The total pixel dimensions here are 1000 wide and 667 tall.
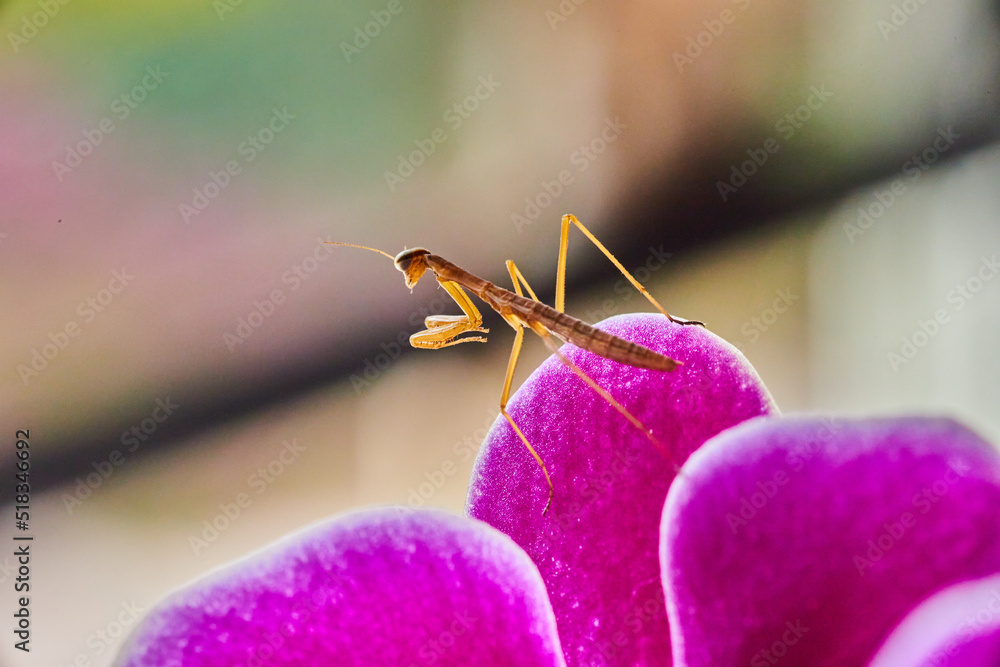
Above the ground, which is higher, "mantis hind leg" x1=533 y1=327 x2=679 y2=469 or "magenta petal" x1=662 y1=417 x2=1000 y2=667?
"mantis hind leg" x1=533 y1=327 x2=679 y2=469

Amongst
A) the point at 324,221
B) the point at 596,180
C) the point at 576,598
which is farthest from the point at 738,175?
the point at 576,598

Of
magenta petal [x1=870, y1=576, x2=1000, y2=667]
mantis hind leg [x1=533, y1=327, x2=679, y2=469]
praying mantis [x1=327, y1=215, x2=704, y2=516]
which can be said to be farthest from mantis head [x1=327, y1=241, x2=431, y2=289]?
magenta petal [x1=870, y1=576, x2=1000, y2=667]

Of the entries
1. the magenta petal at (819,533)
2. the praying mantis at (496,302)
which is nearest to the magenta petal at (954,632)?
the magenta petal at (819,533)

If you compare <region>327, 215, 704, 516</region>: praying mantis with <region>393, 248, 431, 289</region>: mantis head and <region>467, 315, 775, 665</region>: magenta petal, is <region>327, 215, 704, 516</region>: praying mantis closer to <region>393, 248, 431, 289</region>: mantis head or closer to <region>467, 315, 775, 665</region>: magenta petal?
<region>393, 248, 431, 289</region>: mantis head

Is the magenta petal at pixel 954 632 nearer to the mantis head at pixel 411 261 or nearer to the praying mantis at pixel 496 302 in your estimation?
the praying mantis at pixel 496 302

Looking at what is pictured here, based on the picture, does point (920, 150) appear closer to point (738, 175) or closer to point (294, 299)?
point (738, 175)
